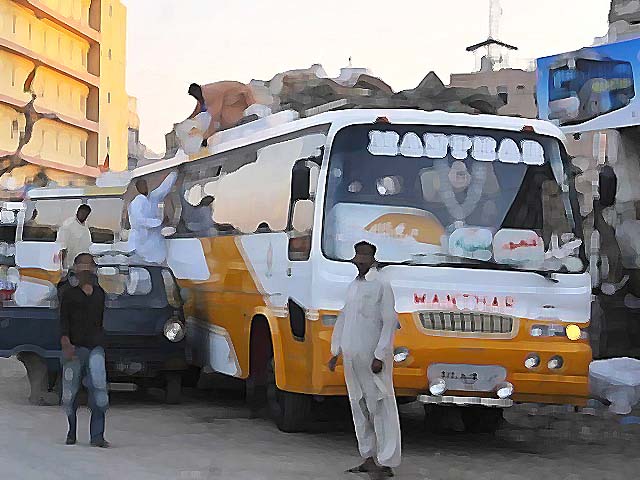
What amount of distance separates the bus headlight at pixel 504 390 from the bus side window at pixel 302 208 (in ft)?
→ 6.57

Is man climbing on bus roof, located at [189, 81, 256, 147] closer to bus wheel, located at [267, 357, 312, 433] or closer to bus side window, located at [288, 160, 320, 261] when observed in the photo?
bus side window, located at [288, 160, 320, 261]

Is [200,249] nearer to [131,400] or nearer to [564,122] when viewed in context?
[131,400]

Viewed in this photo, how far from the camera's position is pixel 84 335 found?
1004cm

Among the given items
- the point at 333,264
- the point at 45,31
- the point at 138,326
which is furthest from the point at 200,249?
the point at 45,31

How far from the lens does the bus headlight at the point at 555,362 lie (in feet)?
33.2

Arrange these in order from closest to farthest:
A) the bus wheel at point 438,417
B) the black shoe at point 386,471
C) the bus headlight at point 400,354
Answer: the black shoe at point 386,471, the bus headlight at point 400,354, the bus wheel at point 438,417

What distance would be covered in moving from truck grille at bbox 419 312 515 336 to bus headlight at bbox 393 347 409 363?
0.90ft

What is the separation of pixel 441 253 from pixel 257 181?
112 inches

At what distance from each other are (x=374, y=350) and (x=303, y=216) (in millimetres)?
2180

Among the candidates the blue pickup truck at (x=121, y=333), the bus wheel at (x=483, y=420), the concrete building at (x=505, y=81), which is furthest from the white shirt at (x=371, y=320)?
the concrete building at (x=505, y=81)

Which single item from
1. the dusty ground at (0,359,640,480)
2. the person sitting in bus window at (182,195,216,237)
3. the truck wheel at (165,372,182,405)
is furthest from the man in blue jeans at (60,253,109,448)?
the person sitting in bus window at (182,195,216,237)

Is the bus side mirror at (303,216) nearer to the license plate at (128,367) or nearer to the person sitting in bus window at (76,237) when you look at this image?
the license plate at (128,367)

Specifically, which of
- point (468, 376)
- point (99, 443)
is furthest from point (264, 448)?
point (468, 376)

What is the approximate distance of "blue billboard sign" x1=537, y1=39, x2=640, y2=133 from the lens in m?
15.0
